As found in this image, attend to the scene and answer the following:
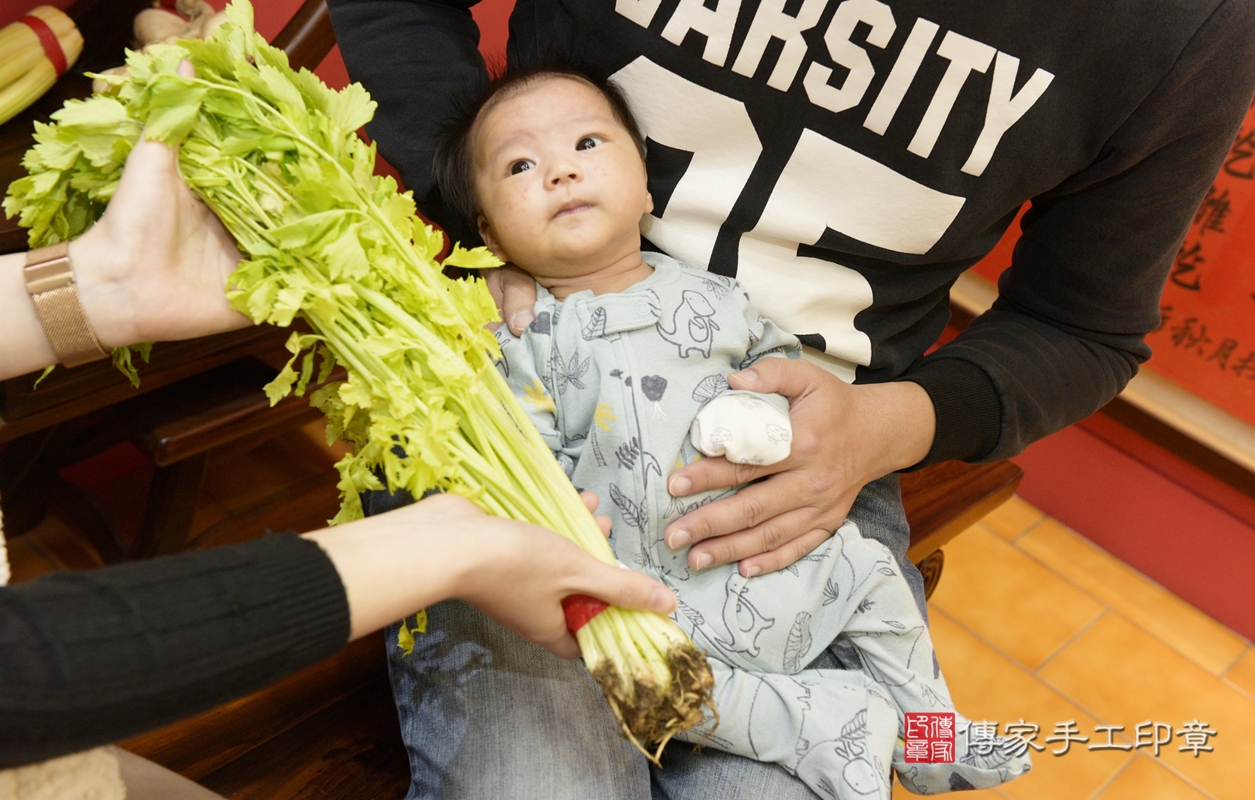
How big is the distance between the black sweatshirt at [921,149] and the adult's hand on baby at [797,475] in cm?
10

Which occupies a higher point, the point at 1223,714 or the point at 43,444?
the point at 1223,714

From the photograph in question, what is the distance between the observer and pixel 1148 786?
2.41m

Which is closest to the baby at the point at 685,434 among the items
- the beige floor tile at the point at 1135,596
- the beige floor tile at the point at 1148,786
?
the beige floor tile at the point at 1148,786

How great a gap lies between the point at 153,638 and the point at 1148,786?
254 centimetres

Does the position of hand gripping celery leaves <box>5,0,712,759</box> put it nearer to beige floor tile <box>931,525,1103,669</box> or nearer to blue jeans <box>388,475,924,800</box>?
blue jeans <box>388,475,924,800</box>

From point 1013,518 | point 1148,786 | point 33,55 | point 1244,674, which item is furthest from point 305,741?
point 1244,674

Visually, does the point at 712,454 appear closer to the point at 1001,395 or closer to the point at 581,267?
the point at 581,267

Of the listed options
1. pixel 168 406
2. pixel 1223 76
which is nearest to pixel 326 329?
pixel 1223 76

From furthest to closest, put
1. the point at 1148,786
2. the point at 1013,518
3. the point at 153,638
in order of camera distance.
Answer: the point at 1013,518, the point at 1148,786, the point at 153,638

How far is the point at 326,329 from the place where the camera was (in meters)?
1.05

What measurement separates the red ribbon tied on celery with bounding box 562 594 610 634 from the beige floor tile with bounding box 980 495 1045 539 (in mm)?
2414

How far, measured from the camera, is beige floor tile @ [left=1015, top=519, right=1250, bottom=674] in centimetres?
278

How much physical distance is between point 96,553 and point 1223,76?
2.87 metres

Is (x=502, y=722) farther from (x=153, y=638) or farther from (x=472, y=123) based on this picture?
(x=472, y=123)
